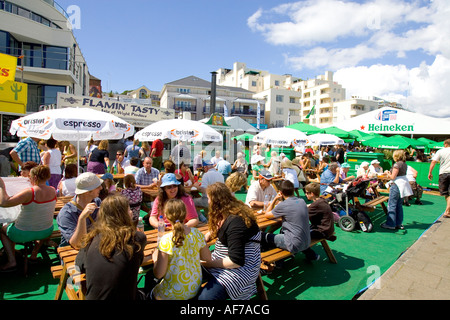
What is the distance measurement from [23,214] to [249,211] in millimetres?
2967

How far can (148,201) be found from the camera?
5887 mm

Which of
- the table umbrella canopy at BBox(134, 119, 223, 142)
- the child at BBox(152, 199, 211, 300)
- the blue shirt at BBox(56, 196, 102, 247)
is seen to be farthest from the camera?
the table umbrella canopy at BBox(134, 119, 223, 142)

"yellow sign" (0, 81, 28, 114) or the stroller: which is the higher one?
"yellow sign" (0, 81, 28, 114)

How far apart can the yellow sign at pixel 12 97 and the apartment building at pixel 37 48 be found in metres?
8.17

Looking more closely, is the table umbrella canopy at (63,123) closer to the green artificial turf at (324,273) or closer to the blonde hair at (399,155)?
the green artificial turf at (324,273)

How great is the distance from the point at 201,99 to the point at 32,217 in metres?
49.5

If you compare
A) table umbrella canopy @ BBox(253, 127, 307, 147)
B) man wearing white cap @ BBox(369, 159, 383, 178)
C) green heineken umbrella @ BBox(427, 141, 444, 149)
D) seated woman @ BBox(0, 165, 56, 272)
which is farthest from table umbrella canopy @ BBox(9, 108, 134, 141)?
green heineken umbrella @ BBox(427, 141, 444, 149)

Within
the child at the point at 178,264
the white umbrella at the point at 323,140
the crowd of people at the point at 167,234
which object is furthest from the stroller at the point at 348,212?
the white umbrella at the point at 323,140

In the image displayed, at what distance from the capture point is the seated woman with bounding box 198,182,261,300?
2.47 metres

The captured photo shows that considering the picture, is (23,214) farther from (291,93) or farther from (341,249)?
(291,93)

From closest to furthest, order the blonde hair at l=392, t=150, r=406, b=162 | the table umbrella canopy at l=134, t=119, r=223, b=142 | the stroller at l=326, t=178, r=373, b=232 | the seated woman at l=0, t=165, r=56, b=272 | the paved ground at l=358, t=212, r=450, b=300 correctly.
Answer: the paved ground at l=358, t=212, r=450, b=300, the seated woman at l=0, t=165, r=56, b=272, the stroller at l=326, t=178, r=373, b=232, the blonde hair at l=392, t=150, r=406, b=162, the table umbrella canopy at l=134, t=119, r=223, b=142

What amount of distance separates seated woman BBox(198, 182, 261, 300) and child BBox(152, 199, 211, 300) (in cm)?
18

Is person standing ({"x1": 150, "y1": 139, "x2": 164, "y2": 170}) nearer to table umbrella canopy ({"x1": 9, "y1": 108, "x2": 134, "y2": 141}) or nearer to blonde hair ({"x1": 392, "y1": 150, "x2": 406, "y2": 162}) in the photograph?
table umbrella canopy ({"x1": 9, "y1": 108, "x2": 134, "y2": 141})
